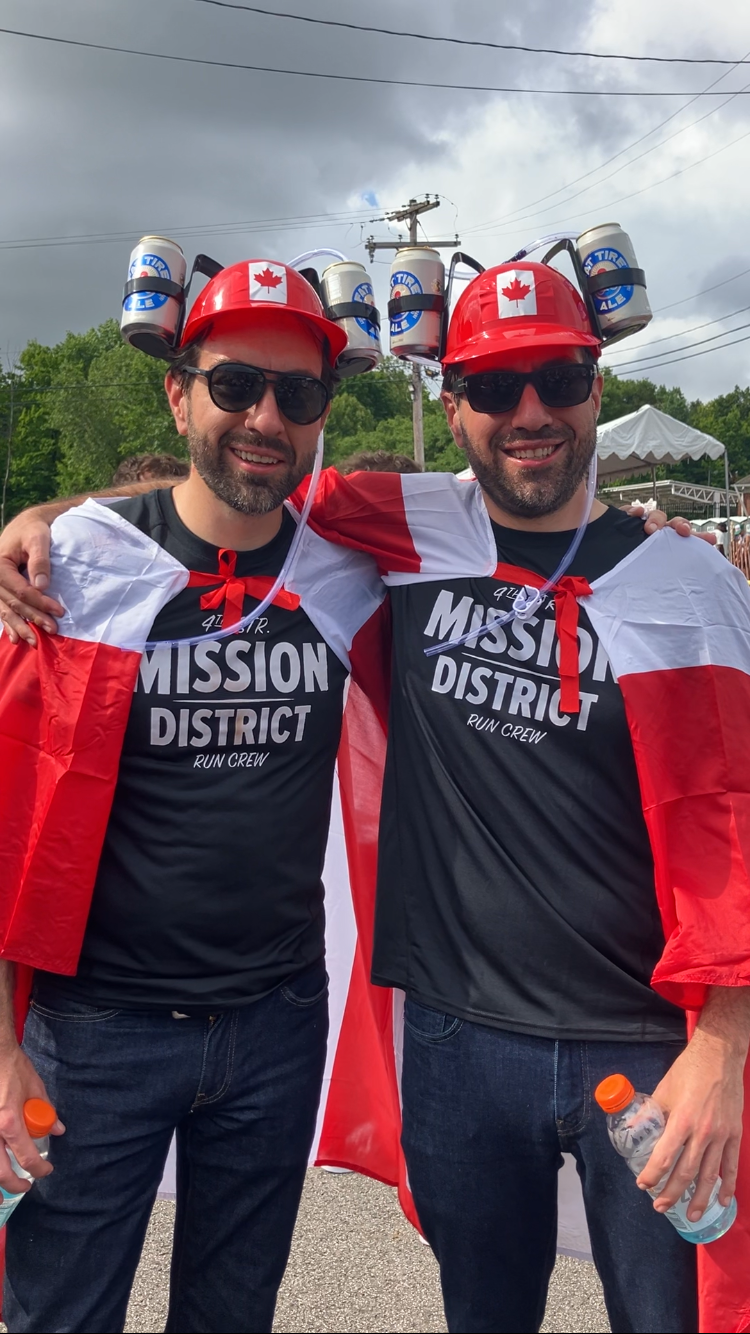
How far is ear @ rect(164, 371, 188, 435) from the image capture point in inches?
94.3

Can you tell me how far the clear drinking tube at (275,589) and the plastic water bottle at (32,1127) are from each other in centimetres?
90

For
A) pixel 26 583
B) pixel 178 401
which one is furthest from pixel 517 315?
pixel 26 583

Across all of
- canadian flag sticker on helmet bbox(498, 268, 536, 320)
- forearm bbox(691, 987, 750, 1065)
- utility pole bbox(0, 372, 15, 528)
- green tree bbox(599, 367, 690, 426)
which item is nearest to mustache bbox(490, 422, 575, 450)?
canadian flag sticker on helmet bbox(498, 268, 536, 320)

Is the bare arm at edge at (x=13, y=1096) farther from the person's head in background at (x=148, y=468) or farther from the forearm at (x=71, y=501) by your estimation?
the person's head in background at (x=148, y=468)

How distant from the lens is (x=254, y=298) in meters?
2.26

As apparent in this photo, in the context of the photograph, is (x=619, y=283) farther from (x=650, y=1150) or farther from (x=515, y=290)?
(x=650, y=1150)

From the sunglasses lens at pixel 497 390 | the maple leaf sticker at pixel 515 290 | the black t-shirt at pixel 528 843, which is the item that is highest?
the maple leaf sticker at pixel 515 290

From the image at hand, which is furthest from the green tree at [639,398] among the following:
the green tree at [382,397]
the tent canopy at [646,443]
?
the tent canopy at [646,443]

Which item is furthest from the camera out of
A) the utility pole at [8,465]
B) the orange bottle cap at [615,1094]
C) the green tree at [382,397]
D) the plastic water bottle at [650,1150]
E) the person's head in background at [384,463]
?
the green tree at [382,397]

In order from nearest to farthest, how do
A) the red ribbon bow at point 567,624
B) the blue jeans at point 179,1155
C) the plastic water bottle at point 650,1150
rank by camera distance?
1. the plastic water bottle at point 650,1150
2. the blue jeans at point 179,1155
3. the red ribbon bow at point 567,624

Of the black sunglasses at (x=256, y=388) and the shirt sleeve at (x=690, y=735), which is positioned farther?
the black sunglasses at (x=256, y=388)

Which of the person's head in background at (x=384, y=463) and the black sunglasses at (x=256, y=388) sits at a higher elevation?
the person's head in background at (x=384, y=463)

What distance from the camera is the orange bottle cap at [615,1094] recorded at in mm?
1787

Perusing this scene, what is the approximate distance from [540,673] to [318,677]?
491 mm
